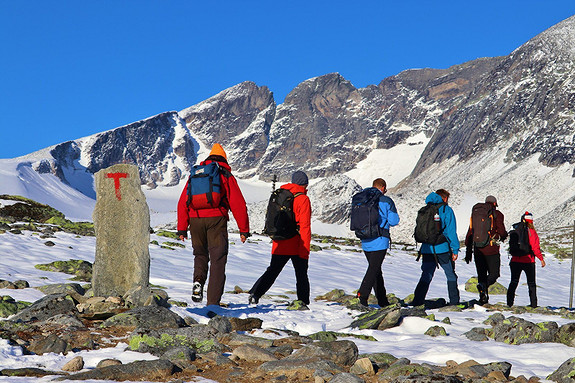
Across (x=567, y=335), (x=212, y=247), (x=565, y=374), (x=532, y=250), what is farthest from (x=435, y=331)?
(x=532, y=250)

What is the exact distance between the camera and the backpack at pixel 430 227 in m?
10.5

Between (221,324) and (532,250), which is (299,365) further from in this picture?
(532,250)

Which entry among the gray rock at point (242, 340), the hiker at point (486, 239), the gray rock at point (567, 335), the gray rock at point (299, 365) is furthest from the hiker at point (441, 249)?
the gray rock at point (299, 365)

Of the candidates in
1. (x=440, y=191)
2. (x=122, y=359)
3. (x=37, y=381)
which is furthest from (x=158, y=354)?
(x=440, y=191)

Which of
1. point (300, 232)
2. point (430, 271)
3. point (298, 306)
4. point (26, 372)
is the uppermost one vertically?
point (300, 232)

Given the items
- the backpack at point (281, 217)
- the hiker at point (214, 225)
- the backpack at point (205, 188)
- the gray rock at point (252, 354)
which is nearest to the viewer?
the gray rock at point (252, 354)

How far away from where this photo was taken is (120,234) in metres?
8.76

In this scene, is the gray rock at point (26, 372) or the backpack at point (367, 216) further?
the backpack at point (367, 216)

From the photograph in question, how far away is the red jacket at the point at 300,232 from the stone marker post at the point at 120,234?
2.38 metres

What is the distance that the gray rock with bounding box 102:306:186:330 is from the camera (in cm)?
679

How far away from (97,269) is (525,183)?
146 m

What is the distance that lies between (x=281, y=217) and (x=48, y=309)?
3.95 m

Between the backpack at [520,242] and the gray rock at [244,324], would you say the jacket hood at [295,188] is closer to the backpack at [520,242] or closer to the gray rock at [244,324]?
the gray rock at [244,324]

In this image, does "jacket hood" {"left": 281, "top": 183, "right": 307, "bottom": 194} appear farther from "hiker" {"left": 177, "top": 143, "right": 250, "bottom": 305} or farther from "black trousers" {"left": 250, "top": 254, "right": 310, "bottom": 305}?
"hiker" {"left": 177, "top": 143, "right": 250, "bottom": 305}
